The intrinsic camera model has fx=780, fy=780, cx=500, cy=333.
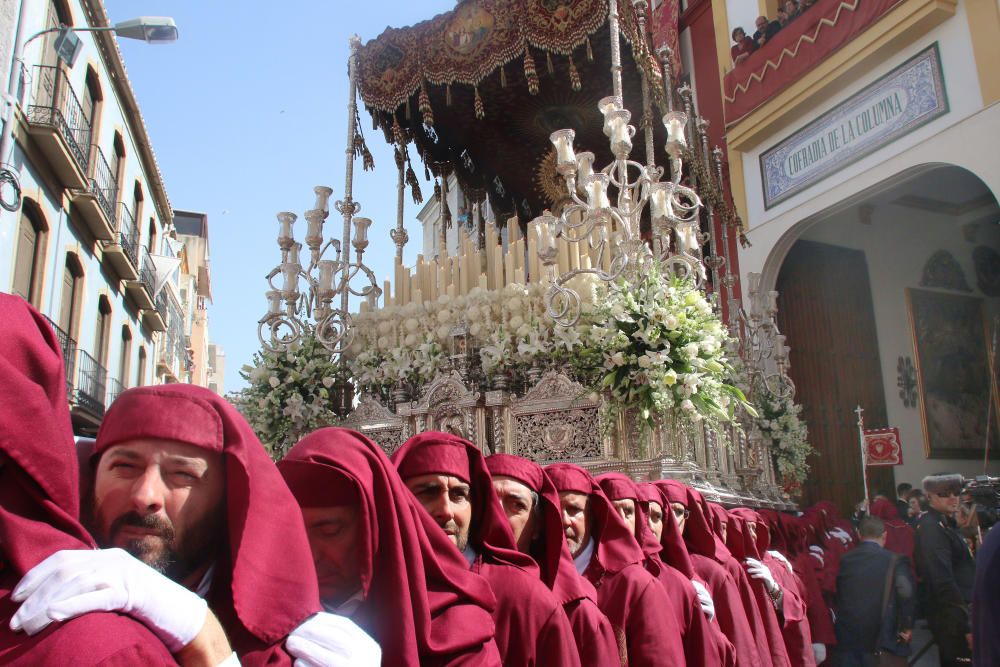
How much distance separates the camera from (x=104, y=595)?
1.09 meters

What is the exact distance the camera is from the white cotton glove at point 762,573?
487 centimetres

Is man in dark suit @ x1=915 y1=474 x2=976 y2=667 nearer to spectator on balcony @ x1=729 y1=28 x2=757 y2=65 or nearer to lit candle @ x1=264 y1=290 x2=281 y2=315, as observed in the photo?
lit candle @ x1=264 y1=290 x2=281 y2=315

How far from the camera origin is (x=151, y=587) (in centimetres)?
114

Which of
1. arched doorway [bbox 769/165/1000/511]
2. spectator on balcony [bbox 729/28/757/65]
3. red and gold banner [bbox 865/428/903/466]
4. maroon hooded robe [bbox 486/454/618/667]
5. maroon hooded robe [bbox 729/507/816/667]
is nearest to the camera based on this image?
maroon hooded robe [bbox 486/454/618/667]

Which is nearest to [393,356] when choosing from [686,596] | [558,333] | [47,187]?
[558,333]

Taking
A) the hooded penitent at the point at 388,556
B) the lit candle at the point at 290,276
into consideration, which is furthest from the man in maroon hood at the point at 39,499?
the lit candle at the point at 290,276

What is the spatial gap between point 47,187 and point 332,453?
38.4 feet

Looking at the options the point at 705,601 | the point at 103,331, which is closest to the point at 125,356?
the point at 103,331

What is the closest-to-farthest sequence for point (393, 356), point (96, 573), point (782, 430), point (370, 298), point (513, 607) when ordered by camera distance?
point (96, 573), point (513, 607), point (393, 356), point (370, 298), point (782, 430)

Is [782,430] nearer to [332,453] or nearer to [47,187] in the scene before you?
[332,453]

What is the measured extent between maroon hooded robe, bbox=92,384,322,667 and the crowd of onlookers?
11.7m

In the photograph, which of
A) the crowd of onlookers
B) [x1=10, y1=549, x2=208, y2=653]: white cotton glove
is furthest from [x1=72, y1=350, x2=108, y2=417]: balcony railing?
[x1=10, y1=549, x2=208, y2=653]: white cotton glove

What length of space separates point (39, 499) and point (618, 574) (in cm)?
240

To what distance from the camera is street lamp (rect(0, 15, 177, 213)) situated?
281 inches
